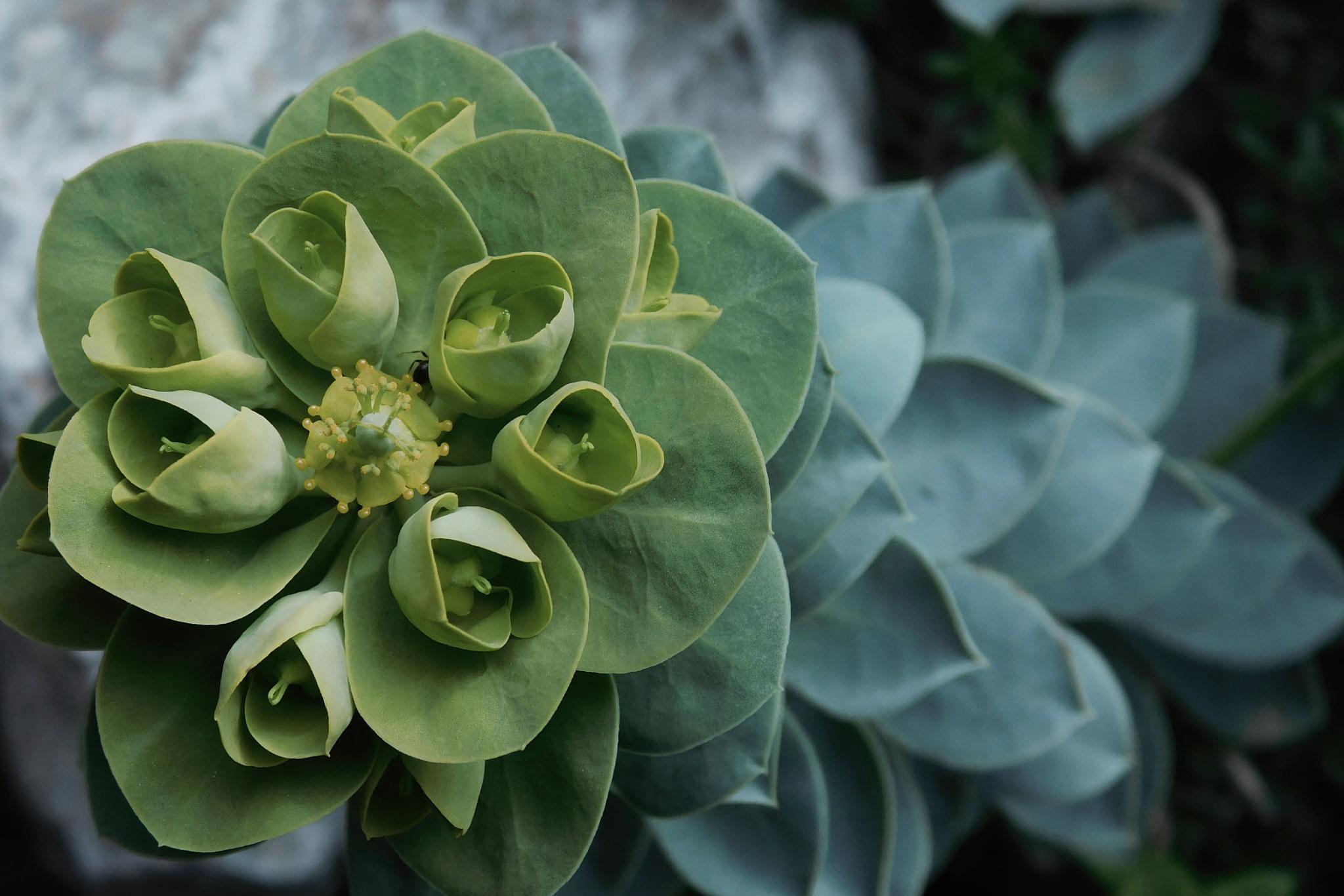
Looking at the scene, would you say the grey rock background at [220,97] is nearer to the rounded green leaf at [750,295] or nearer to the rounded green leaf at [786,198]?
the rounded green leaf at [786,198]

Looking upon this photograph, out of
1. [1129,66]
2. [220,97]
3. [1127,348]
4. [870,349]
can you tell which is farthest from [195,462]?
[1129,66]

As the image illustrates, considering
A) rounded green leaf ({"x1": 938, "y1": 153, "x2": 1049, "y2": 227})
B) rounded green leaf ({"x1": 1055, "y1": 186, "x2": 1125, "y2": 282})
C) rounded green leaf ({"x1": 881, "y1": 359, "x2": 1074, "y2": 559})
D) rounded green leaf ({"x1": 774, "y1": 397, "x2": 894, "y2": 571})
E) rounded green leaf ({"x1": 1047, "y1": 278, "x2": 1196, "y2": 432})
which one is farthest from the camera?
rounded green leaf ({"x1": 1055, "y1": 186, "x2": 1125, "y2": 282})

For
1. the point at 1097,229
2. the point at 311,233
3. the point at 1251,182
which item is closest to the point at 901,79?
the point at 1097,229

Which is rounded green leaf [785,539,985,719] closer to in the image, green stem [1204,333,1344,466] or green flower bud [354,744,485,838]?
green flower bud [354,744,485,838]

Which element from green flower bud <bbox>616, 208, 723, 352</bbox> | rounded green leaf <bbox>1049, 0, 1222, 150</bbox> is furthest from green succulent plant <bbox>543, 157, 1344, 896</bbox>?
rounded green leaf <bbox>1049, 0, 1222, 150</bbox>

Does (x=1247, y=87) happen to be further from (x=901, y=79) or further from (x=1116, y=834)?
(x=1116, y=834)

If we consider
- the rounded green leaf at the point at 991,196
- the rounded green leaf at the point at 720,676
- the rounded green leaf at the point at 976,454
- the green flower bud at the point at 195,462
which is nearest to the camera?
the green flower bud at the point at 195,462

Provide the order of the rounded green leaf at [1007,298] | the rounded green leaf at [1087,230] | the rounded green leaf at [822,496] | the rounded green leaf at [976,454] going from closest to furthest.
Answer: the rounded green leaf at [822,496] < the rounded green leaf at [976,454] < the rounded green leaf at [1007,298] < the rounded green leaf at [1087,230]

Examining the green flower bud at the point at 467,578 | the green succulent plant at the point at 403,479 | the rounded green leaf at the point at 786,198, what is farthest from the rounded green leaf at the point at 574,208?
the rounded green leaf at the point at 786,198
